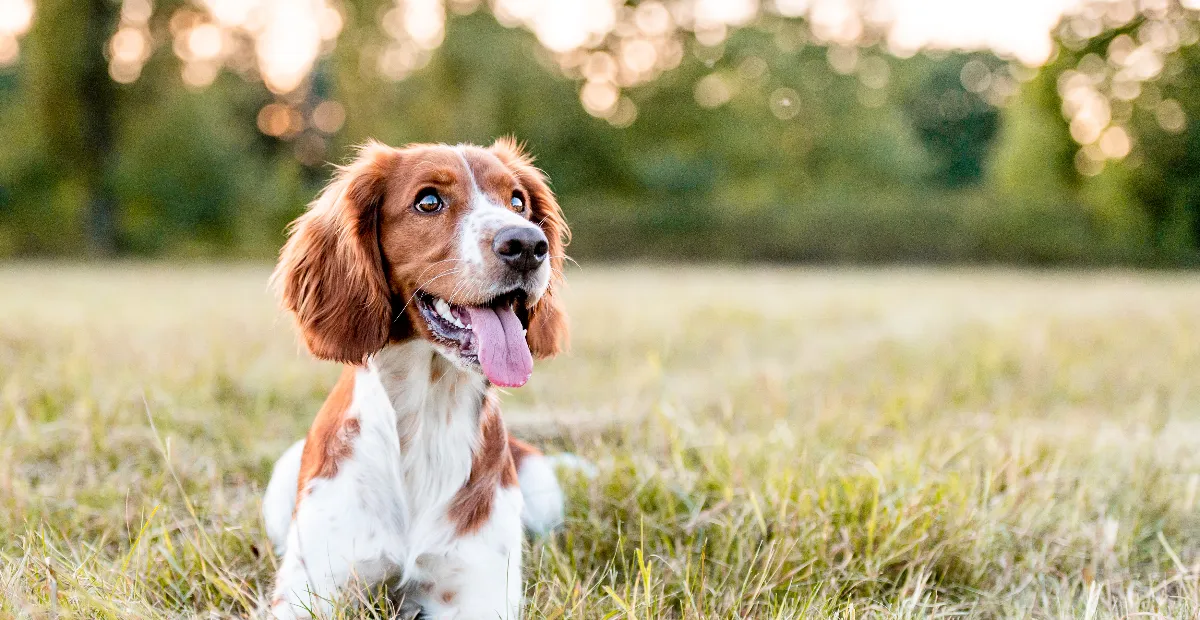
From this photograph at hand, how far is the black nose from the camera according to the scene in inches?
88.4

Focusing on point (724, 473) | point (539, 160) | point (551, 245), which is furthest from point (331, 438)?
point (539, 160)

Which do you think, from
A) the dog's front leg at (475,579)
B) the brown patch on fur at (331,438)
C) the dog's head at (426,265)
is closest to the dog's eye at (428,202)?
the dog's head at (426,265)

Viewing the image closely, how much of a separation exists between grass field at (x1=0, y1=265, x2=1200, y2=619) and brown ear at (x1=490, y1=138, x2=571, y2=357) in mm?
567

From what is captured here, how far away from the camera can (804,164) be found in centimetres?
2938

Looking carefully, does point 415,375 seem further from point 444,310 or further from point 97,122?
point 97,122

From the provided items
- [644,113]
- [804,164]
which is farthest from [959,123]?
[644,113]

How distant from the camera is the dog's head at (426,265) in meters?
2.29

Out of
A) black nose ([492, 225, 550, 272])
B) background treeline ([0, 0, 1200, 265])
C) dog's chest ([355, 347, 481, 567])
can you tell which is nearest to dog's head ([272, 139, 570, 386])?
black nose ([492, 225, 550, 272])

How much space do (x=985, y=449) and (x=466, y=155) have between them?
2343mm

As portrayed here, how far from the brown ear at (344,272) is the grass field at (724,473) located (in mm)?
311

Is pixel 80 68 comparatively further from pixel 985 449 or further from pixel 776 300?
pixel 985 449

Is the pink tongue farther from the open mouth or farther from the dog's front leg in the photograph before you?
the dog's front leg

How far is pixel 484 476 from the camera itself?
7.90ft

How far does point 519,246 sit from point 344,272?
0.55 meters
